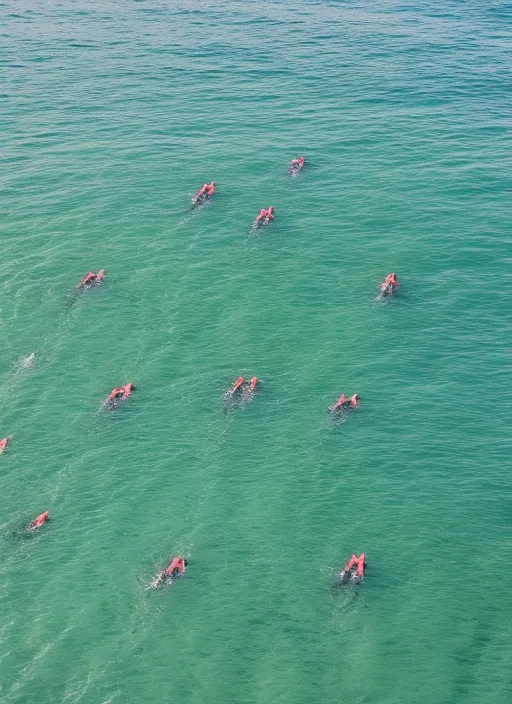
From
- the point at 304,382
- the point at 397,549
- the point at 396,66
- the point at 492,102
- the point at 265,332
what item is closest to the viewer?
the point at 397,549

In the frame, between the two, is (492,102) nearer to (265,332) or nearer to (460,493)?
(265,332)

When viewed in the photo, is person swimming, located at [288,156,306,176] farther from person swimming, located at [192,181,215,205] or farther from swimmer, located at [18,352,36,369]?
swimmer, located at [18,352,36,369]

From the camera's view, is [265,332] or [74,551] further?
[265,332]

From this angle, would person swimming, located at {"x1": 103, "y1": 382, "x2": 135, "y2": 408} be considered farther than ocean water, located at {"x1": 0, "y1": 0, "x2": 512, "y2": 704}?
Yes

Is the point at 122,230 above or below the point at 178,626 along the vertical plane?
above

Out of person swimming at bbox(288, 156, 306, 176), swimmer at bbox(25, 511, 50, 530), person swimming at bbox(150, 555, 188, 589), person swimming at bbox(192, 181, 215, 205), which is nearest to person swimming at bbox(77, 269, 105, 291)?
person swimming at bbox(192, 181, 215, 205)

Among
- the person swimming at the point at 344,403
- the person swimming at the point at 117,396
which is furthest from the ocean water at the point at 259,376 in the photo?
the person swimming at the point at 344,403

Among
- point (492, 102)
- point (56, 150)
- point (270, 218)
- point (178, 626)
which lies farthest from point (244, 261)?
point (492, 102)

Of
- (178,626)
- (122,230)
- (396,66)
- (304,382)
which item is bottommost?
(178,626)
